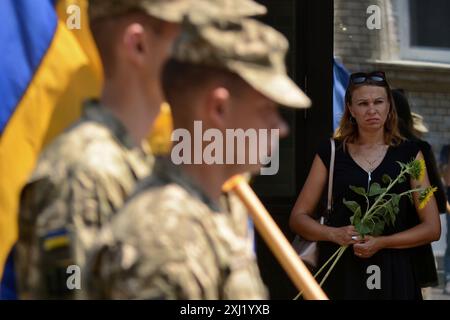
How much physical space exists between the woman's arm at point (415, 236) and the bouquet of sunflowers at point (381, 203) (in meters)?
0.04

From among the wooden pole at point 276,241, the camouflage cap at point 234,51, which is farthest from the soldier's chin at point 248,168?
the camouflage cap at point 234,51

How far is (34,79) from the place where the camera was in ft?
18.7

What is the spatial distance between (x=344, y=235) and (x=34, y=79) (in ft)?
5.48

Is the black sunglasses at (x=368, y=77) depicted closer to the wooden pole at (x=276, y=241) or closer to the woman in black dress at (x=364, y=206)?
the woman in black dress at (x=364, y=206)

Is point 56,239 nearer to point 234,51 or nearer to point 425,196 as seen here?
point 234,51

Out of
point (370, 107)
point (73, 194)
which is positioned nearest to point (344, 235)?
point (370, 107)

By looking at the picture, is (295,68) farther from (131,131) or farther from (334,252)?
(131,131)

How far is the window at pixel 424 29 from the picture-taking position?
21.6 ft

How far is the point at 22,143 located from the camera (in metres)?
5.52

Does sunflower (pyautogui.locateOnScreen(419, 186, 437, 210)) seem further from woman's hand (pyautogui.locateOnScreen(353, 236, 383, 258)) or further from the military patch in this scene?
the military patch

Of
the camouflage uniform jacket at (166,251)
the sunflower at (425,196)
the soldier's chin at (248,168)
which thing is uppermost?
the soldier's chin at (248,168)

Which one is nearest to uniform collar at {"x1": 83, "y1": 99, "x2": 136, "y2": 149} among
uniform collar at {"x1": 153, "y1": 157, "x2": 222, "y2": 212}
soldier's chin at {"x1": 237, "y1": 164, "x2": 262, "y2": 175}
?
uniform collar at {"x1": 153, "y1": 157, "x2": 222, "y2": 212}

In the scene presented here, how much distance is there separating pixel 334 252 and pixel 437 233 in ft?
1.69

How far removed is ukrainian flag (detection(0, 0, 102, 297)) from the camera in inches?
213
